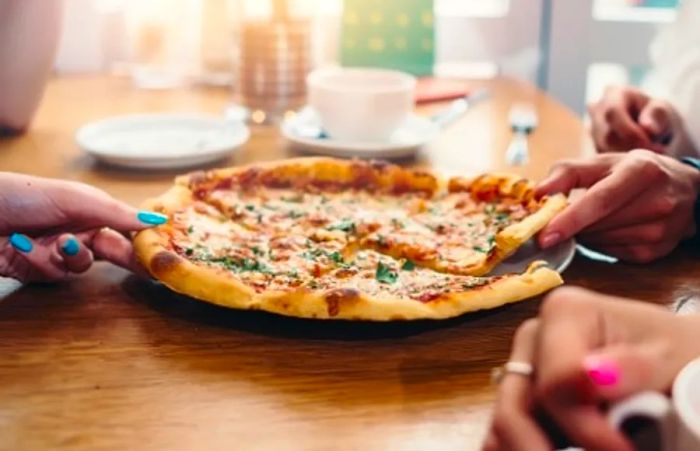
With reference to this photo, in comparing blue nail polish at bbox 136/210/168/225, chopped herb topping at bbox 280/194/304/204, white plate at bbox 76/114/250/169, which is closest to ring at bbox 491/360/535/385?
blue nail polish at bbox 136/210/168/225

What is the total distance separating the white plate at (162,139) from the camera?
137cm

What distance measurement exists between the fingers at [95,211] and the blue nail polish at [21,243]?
43 mm

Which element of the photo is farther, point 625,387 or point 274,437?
point 274,437

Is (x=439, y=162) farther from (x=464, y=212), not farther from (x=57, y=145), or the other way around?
(x=57, y=145)

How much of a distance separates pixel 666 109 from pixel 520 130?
0.80 feet

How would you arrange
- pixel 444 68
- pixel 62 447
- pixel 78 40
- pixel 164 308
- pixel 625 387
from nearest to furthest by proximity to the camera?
pixel 625 387
pixel 62 447
pixel 164 308
pixel 78 40
pixel 444 68

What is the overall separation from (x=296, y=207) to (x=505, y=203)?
0.23m

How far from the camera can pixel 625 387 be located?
52cm

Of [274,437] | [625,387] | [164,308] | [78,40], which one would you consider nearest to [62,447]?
[274,437]

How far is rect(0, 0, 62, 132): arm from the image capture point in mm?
1535

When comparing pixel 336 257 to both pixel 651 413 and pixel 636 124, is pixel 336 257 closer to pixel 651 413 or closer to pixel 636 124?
pixel 651 413

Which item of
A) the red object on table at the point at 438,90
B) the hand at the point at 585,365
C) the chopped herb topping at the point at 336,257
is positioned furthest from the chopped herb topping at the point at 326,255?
the red object on table at the point at 438,90

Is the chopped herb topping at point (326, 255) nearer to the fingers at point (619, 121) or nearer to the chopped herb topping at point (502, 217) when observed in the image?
the chopped herb topping at point (502, 217)

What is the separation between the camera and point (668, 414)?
51cm
